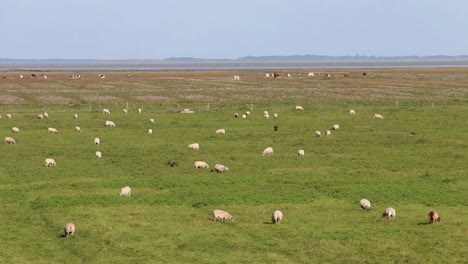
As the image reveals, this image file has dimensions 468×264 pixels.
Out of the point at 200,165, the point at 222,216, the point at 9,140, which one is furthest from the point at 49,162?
the point at 222,216

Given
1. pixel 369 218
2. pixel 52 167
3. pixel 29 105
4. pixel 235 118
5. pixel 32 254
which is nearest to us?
pixel 32 254

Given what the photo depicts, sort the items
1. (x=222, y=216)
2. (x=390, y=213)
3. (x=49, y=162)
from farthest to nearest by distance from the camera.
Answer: (x=49, y=162)
(x=390, y=213)
(x=222, y=216)

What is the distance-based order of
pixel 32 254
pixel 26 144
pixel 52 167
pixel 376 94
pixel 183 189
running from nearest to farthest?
pixel 32 254 < pixel 183 189 < pixel 52 167 < pixel 26 144 < pixel 376 94

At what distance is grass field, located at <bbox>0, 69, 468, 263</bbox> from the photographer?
2289 centimetres

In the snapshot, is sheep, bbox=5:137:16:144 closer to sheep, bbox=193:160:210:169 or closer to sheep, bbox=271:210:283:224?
sheep, bbox=193:160:210:169

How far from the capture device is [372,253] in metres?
22.3

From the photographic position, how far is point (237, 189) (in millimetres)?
32062

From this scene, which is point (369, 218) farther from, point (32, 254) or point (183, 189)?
point (32, 254)

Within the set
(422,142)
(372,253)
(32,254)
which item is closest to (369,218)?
(372,253)

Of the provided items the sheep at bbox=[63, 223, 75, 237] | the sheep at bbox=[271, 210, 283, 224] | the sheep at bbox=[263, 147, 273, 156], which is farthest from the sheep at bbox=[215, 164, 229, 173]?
the sheep at bbox=[63, 223, 75, 237]

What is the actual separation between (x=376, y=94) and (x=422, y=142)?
47.0m

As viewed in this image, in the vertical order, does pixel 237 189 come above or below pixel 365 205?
below

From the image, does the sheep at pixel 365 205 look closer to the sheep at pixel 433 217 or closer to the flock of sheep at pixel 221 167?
the flock of sheep at pixel 221 167

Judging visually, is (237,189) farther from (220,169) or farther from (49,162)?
(49,162)
